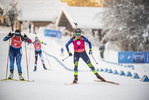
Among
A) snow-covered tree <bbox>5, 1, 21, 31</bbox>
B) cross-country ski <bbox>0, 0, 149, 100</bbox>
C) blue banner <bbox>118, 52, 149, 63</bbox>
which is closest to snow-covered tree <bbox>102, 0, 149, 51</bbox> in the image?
cross-country ski <bbox>0, 0, 149, 100</bbox>

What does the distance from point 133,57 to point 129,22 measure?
212 inches

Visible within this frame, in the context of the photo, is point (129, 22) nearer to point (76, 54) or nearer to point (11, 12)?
point (11, 12)

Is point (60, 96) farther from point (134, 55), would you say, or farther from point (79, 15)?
point (79, 15)

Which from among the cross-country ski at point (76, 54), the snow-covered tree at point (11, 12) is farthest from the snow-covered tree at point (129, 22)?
the snow-covered tree at point (11, 12)

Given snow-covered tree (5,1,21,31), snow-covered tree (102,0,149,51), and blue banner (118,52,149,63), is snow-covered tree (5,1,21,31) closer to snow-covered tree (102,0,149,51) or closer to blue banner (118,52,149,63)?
blue banner (118,52,149,63)

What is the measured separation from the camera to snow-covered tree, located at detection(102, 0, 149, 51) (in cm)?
1500

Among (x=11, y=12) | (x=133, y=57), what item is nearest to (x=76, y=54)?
(x=11, y=12)

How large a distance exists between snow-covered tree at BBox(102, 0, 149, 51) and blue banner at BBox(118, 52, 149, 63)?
2.52 metres

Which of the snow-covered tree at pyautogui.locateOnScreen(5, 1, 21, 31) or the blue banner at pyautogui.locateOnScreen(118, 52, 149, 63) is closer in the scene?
the snow-covered tree at pyautogui.locateOnScreen(5, 1, 21, 31)

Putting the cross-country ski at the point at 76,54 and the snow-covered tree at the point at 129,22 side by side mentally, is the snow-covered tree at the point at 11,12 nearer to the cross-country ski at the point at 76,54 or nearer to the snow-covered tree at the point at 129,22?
the cross-country ski at the point at 76,54

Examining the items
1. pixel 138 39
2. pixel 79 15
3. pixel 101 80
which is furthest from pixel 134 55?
pixel 79 15

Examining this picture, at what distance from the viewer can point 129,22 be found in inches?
666

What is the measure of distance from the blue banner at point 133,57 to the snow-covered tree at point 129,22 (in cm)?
252

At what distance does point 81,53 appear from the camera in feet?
17.8
